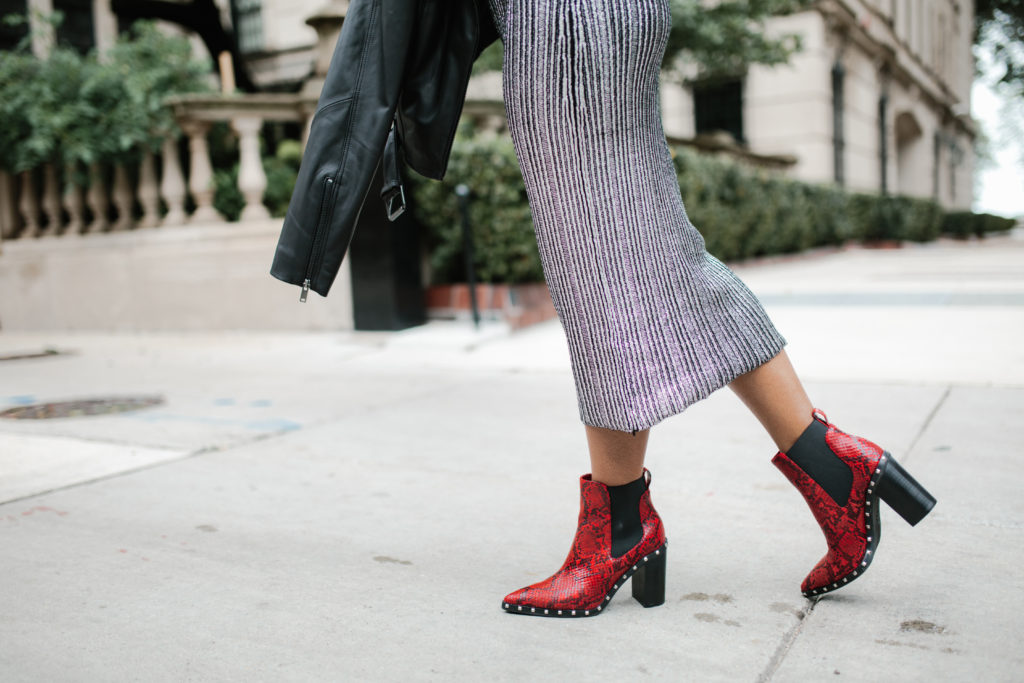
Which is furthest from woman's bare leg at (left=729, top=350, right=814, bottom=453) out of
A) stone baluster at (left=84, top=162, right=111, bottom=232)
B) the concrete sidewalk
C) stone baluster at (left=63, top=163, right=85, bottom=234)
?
stone baluster at (left=63, top=163, right=85, bottom=234)

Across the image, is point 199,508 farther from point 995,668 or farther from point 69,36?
point 69,36

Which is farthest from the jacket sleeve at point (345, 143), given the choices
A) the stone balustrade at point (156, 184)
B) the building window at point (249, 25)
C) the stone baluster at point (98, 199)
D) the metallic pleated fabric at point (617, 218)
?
the building window at point (249, 25)

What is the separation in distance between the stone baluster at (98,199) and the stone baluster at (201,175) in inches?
43.7

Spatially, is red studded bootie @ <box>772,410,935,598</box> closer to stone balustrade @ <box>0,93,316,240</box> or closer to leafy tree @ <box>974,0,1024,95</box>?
stone balustrade @ <box>0,93,316,240</box>

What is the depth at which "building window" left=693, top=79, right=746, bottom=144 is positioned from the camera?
18328mm

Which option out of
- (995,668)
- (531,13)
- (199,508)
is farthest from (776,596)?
(199,508)

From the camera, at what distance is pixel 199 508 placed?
2.88 metres

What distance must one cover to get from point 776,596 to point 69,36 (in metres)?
12.9

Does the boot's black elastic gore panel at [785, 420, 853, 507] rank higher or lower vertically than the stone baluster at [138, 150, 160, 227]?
lower

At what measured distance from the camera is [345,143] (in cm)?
179

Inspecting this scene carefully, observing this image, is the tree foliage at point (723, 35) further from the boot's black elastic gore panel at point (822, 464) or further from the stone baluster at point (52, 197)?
the boot's black elastic gore panel at point (822, 464)

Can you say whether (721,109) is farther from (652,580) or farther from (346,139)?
(346,139)

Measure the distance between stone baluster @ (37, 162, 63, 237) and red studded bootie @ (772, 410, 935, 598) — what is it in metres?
8.12

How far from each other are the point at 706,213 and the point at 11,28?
8.71 meters
